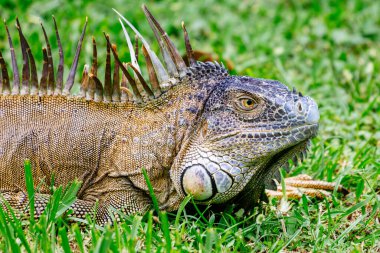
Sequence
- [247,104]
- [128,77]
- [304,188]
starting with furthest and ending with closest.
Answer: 1. [304,188]
2. [128,77]
3. [247,104]

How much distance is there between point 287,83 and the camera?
7.95 meters

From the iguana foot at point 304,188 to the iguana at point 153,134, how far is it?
51 cm

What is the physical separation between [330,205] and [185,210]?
1280 millimetres

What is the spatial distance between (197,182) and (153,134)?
49cm

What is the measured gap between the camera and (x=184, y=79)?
5078 millimetres

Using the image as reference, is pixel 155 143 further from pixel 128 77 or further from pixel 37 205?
pixel 37 205

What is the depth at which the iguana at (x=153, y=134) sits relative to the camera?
4738mm

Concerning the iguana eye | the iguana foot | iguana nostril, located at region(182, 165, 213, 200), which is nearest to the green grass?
the iguana foot

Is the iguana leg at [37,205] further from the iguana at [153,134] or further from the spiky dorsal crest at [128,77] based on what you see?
the spiky dorsal crest at [128,77]

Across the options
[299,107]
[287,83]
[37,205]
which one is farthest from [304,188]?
[287,83]

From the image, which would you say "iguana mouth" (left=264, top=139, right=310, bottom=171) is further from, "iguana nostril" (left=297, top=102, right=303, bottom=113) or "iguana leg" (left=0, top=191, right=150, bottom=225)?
"iguana leg" (left=0, top=191, right=150, bottom=225)

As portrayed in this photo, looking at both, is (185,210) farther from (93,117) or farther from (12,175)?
(12,175)

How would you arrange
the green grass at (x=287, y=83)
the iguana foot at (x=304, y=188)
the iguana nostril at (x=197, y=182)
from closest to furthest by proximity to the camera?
1. the green grass at (x=287, y=83)
2. the iguana nostril at (x=197, y=182)
3. the iguana foot at (x=304, y=188)

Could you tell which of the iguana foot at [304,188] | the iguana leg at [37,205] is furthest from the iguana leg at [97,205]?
the iguana foot at [304,188]
